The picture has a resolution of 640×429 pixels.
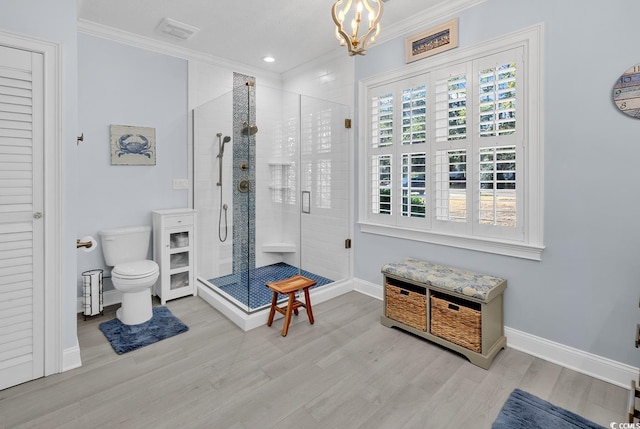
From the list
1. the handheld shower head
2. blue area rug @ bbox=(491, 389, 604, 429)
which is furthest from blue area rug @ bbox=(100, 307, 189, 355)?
blue area rug @ bbox=(491, 389, 604, 429)

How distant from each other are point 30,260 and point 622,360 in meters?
3.66

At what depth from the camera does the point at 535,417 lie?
5.37 ft

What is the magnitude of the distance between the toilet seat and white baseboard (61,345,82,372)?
0.62 m

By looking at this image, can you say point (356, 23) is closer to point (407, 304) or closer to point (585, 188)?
point (585, 188)

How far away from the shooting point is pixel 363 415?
5.48ft

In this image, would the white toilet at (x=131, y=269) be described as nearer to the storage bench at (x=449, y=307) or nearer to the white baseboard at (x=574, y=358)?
the storage bench at (x=449, y=307)

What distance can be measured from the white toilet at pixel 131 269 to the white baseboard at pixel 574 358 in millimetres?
2921

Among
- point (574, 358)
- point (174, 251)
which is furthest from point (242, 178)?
point (574, 358)

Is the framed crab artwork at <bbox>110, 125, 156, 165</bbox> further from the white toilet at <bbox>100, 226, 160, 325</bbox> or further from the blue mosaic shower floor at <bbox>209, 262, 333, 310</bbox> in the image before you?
the blue mosaic shower floor at <bbox>209, 262, 333, 310</bbox>

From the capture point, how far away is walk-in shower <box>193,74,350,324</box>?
2.95m

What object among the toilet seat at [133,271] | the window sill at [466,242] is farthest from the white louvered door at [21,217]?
the window sill at [466,242]

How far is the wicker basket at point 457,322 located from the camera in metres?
2.13

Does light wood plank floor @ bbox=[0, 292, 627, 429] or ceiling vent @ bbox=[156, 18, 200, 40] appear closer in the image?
light wood plank floor @ bbox=[0, 292, 627, 429]

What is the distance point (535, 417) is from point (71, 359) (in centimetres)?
280
